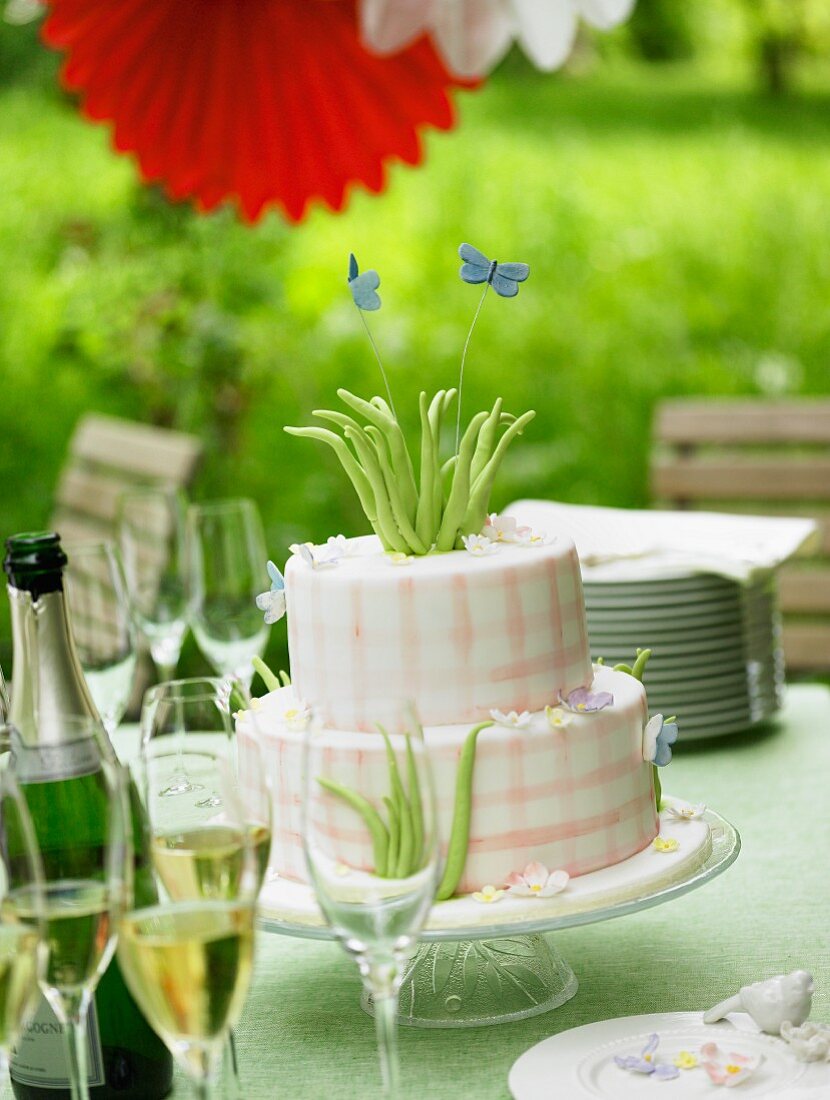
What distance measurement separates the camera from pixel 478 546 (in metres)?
1.16

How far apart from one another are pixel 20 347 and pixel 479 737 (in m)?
3.68

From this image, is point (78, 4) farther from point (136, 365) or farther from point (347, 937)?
point (136, 365)

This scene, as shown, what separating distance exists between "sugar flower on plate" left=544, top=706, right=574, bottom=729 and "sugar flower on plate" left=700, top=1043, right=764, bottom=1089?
0.80 ft

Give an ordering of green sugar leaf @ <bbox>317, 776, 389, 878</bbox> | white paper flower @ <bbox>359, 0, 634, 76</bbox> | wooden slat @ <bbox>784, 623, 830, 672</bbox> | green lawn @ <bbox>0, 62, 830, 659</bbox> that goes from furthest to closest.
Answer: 1. green lawn @ <bbox>0, 62, 830, 659</bbox>
2. wooden slat @ <bbox>784, 623, 830, 672</bbox>
3. green sugar leaf @ <bbox>317, 776, 389, 878</bbox>
4. white paper flower @ <bbox>359, 0, 634, 76</bbox>

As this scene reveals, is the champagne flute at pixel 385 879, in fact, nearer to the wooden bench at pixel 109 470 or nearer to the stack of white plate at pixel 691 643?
the stack of white plate at pixel 691 643

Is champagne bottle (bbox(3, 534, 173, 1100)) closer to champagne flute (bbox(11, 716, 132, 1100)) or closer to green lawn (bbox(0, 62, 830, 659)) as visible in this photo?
champagne flute (bbox(11, 716, 132, 1100))

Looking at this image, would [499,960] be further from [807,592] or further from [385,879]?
[807,592]

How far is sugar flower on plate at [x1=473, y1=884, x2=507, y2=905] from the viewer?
42.1 inches

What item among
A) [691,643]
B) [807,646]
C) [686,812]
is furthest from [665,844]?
[807,646]

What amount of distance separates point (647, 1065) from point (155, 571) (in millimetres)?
969

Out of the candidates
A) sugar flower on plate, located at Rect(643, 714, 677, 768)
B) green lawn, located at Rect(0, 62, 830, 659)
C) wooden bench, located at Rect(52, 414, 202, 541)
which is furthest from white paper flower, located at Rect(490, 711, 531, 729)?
green lawn, located at Rect(0, 62, 830, 659)

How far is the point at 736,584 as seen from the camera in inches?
71.7

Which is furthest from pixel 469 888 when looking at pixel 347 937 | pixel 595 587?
pixel 595 587

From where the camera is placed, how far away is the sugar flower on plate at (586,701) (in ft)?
3.75
